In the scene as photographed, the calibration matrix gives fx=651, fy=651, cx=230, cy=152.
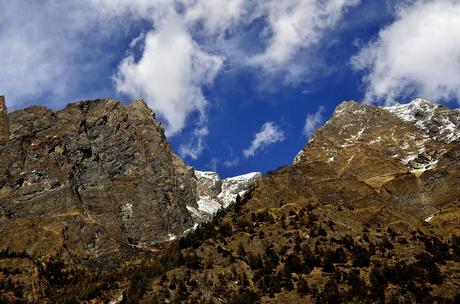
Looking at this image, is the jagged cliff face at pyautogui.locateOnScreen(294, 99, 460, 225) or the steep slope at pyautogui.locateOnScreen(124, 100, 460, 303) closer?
the steep slope at pyautogui.locateOnScreen(124, 100, 460, 303)

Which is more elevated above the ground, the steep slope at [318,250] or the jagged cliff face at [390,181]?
the jagged cliff face at [390,181]

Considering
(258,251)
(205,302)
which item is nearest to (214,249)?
(258,251)

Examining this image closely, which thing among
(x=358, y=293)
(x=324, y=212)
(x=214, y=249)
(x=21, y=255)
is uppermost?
(x=21, y=255)

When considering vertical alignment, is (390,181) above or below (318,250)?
above

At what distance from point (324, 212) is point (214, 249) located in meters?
25.3

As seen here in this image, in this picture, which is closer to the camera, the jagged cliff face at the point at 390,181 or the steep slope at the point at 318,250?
the steep slope at the point at 318,250

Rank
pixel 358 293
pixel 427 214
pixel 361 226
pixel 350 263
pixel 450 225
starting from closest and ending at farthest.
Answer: pixel 358 293
pixel 350 263
pixel 361 226
pixel 450 225
pixel 427 214

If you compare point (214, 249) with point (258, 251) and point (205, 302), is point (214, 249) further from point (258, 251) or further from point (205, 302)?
point (205, 302)

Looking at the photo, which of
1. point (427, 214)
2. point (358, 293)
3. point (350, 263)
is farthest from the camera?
point (427, 214)

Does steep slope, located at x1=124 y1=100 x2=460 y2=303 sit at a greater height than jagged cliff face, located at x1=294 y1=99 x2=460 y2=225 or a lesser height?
lesser

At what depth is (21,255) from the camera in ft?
620

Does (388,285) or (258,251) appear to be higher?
(258,251)

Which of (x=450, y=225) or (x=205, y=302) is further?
(x=450, y=225)

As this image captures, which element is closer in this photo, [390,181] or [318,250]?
[318,250]
